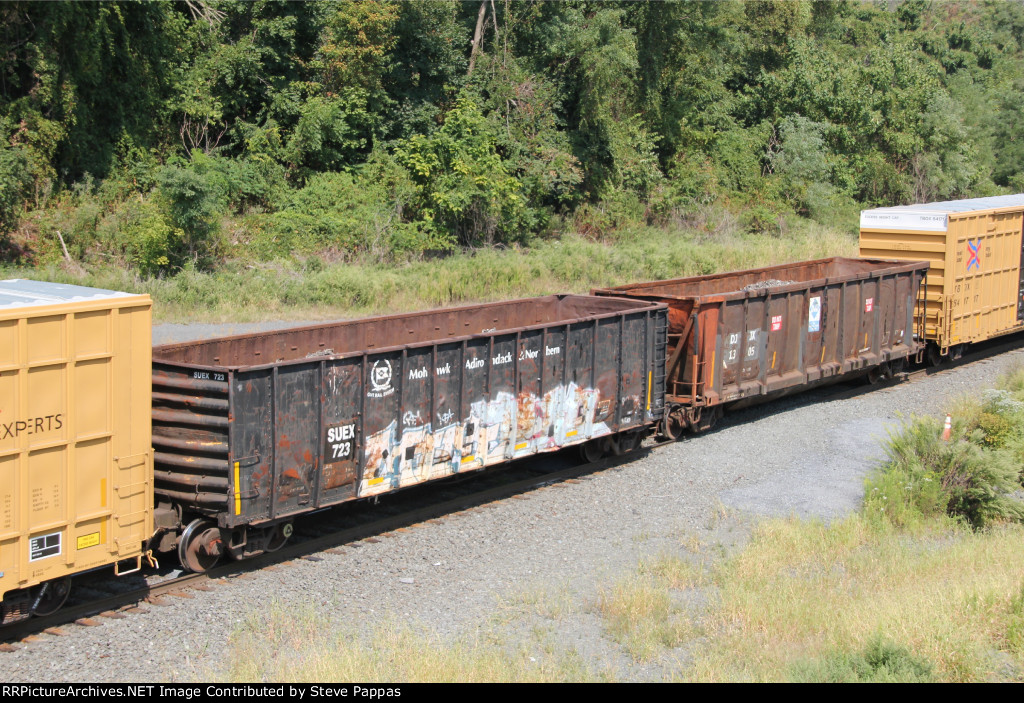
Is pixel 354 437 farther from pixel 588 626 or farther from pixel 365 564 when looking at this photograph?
pixel 588 626

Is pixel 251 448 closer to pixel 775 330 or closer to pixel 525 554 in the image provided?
pixel 525 554

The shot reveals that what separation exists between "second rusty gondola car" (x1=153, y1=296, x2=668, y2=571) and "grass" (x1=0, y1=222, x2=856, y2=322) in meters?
8.98

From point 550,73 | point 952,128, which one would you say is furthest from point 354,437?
point 952,128

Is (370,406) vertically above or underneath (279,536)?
above

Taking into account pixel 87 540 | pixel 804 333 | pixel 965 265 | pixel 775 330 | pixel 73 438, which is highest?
pixel 965 265

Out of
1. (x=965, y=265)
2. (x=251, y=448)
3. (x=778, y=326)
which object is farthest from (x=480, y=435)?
(x=965, y=265)

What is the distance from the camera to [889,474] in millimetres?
12711

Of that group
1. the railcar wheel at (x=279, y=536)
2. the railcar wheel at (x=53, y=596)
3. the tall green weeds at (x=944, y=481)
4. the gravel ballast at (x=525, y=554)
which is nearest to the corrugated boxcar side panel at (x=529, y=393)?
the gravel ballast at (x=525, y=554)

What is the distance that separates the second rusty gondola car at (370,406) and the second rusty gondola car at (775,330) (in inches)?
30.9

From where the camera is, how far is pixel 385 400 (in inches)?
439

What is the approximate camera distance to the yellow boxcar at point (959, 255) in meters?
20.5

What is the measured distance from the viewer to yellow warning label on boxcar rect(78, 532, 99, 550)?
8.55m

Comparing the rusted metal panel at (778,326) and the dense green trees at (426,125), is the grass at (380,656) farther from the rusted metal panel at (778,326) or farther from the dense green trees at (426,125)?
the dense green trees at (426,125)

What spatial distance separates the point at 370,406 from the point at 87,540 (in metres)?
3.41
